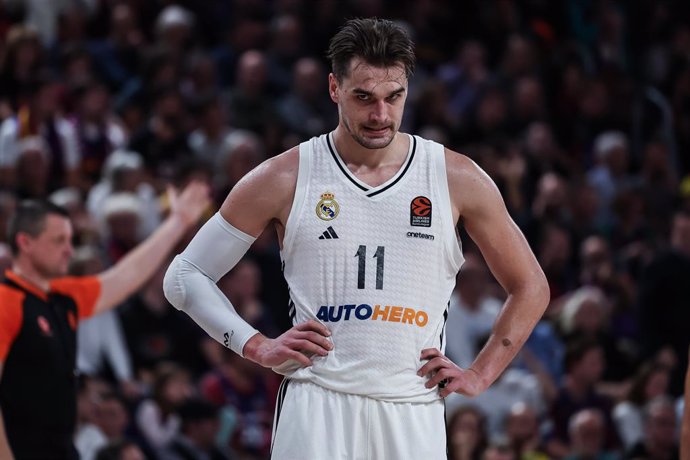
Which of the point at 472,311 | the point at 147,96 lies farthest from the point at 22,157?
the point at 472,311

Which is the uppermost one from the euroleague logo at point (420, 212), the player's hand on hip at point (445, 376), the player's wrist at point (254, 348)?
the euroleague logo at point (420, 212)

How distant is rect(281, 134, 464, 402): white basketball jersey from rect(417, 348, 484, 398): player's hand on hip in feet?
0.10

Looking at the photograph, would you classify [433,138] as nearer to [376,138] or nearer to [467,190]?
[467,190]

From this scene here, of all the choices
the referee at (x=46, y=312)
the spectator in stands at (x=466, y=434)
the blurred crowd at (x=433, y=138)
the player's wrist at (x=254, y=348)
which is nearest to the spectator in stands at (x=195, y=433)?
the blurred crowd at (x=433, y=138)

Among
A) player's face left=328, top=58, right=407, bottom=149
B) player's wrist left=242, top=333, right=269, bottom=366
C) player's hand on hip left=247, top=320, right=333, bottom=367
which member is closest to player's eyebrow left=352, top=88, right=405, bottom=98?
player's face left=328, top=58, right=407, bottom=149

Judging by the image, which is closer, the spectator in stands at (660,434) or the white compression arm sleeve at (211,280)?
the white compression arm sleeve at (211,280)

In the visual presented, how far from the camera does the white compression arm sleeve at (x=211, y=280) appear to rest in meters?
4.98

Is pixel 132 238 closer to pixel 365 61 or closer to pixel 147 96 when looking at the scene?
pixel 147 96

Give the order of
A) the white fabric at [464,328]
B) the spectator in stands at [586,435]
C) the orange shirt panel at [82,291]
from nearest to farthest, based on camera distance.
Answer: the orange shirt panel at [82,291], the spectator in stands at [586,435], the white fabric at [464,328]

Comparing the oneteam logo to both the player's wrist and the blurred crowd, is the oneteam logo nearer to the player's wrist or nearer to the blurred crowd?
the player's wrist

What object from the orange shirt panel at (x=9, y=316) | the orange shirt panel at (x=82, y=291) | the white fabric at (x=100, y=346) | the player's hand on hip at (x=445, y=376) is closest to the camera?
the player's hand on hip at (x=445, y=376)

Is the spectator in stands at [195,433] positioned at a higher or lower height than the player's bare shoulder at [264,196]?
lower

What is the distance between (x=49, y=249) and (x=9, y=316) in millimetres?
444

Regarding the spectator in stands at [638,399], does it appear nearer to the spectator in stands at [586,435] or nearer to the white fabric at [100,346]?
the spectator in stands at [586,435]
